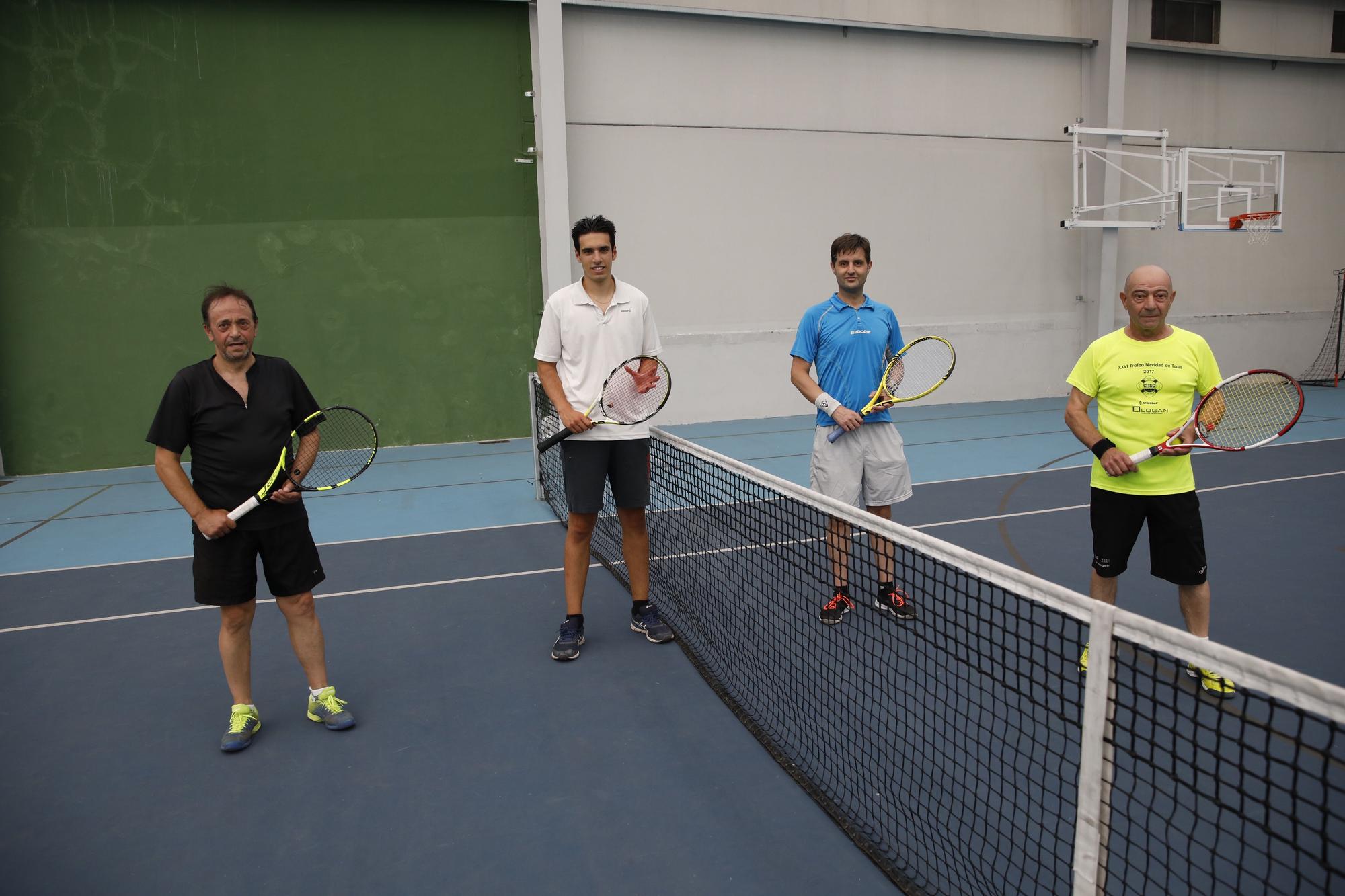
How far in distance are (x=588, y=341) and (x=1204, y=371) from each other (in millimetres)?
2317

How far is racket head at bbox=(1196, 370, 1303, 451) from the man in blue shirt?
3.93ft

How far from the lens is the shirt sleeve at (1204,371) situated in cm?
316

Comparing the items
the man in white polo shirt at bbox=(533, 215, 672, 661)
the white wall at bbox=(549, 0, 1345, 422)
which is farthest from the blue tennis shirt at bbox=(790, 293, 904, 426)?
the white wall at bbox=(549, 0, 1345, 422)

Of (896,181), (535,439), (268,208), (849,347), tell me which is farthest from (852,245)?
(896,181)

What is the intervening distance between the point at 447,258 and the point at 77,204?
3659 millimetres

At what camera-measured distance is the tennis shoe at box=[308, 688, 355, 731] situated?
10.7 ft

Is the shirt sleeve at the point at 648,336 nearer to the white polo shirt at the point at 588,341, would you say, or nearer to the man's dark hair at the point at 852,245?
the white polo shirt at the point at 588,341

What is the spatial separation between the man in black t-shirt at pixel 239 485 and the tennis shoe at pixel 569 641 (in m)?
0.90

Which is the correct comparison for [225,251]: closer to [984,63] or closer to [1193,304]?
[984,63]

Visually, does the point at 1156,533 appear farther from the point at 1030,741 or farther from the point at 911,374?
the point at 911,374

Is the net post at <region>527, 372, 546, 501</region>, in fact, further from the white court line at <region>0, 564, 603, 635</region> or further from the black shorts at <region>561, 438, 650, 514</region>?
the black shorts at <region>561, 438, 650, 514</region>

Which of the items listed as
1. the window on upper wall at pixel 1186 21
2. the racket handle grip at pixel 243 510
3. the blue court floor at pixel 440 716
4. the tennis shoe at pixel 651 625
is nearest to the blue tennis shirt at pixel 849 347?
the tennis shoe at pixel 651 625

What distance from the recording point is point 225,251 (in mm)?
Result: 9391

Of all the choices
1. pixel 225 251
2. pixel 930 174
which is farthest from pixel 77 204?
pixel 930 174
